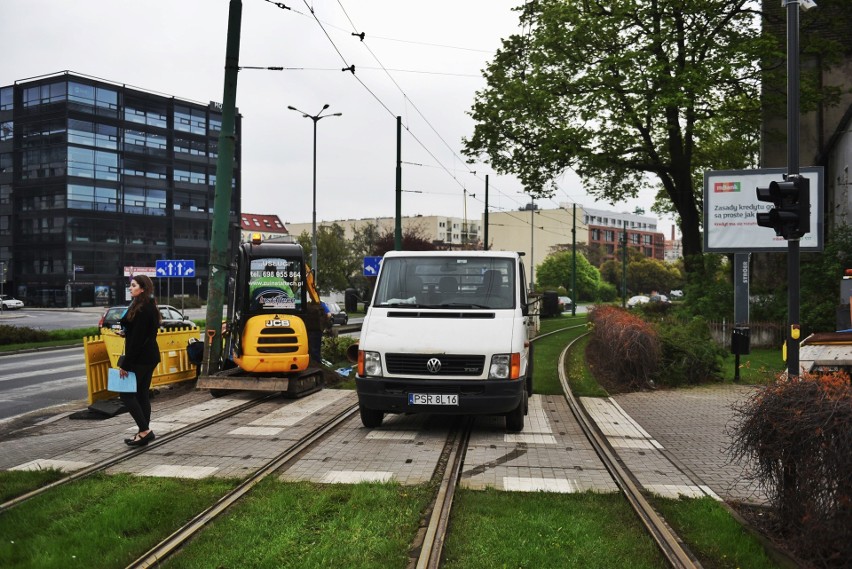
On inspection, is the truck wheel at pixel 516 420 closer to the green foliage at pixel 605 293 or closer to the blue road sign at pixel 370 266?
the blue road sign at pixel 370 266

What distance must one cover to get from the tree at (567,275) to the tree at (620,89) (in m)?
56.5

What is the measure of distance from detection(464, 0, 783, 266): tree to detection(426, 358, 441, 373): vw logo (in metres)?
16.0

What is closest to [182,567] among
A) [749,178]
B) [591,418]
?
[591,418]

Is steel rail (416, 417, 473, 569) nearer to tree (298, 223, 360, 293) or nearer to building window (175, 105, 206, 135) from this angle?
tree (298, 223, 360, 293)

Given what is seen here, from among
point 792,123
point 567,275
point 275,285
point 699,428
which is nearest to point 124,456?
point 275,285

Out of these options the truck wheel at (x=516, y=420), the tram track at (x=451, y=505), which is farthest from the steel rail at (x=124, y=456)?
the truck wheel at (x=516, y=420)

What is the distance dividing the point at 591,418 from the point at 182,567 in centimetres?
691

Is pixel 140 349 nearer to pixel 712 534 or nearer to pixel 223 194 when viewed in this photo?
pixel 223 194

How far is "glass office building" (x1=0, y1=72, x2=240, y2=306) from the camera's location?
217 ft

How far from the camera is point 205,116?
76938mm

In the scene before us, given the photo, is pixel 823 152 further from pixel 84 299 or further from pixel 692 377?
pixel 84 299

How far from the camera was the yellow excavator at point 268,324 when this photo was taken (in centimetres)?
1149

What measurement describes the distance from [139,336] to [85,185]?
66.7 m

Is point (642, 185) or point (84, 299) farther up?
point (642, 185)
